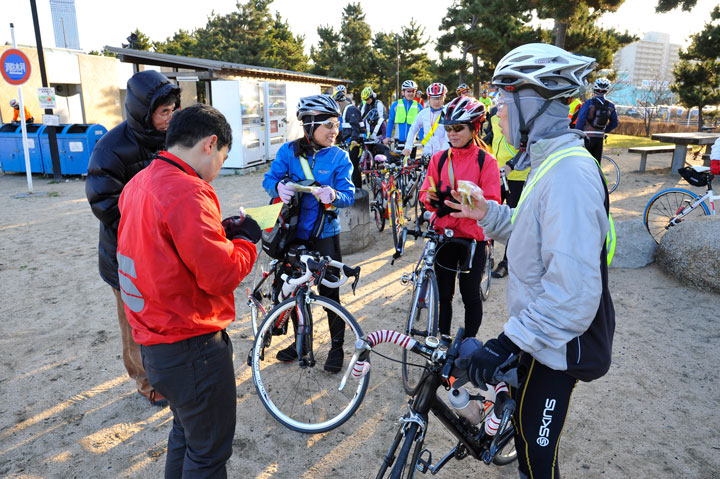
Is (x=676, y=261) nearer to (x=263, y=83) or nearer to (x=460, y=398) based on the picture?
(x=460, y=398)

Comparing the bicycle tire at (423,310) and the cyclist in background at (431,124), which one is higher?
the cyclist in background at (431,124)

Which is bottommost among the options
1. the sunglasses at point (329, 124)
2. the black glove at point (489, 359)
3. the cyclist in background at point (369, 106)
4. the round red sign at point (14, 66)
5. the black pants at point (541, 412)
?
the black pants at point (541, 412)

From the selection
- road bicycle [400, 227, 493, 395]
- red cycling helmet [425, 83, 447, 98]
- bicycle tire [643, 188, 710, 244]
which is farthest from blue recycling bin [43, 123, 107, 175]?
bicycle tire [643, 188, 710, 244]

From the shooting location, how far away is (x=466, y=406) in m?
2.20

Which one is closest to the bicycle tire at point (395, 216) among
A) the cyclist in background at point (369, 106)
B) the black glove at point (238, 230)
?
the cyclist in background at point (369, 106)

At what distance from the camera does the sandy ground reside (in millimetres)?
2943

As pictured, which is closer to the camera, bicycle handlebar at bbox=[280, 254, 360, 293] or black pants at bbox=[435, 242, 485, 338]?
bicycle handlebar at bbox=[280, 254, 360, 293]

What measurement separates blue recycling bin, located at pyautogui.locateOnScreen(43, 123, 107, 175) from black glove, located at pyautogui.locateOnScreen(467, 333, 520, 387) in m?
13.6

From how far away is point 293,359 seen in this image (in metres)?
4.05

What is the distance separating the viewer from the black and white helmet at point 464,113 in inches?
143

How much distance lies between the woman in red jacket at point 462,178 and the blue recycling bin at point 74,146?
1192 centimetres

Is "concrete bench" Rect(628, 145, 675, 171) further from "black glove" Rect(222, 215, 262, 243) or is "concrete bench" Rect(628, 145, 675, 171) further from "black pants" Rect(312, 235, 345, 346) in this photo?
"black glove" Rect(222, 215, 262, 243)

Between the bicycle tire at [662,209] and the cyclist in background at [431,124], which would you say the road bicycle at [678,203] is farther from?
the cyclist in background at [431,124]

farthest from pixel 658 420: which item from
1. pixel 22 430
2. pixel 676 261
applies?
pixel 22 430
